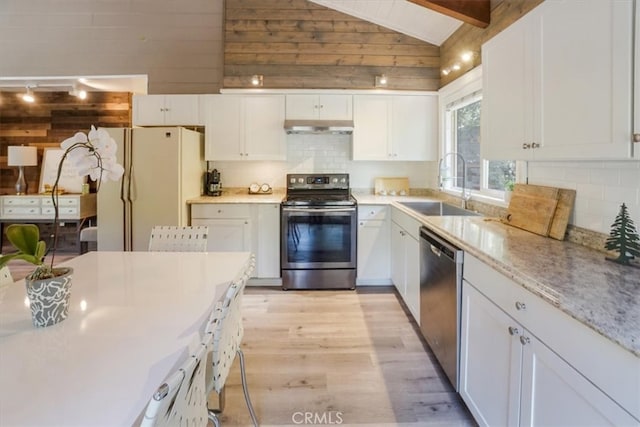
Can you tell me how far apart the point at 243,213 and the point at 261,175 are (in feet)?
2.54

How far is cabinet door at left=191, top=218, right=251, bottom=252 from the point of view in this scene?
381 centimetres

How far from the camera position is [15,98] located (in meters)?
5.73

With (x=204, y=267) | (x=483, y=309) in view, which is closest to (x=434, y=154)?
(x=483, y=309)

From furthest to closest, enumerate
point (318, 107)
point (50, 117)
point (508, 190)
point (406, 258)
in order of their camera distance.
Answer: point (50, 117) < point (318, 107) < point (406, 258) < point (508, 190)

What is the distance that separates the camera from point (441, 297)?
2.16m

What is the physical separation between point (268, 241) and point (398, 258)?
1.35 metres

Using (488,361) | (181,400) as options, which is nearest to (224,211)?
(488,361)

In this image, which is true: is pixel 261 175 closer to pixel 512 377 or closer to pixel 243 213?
pixel 243 213

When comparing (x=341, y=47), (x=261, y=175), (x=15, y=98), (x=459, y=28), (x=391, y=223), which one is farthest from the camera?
(x=15, y=98)

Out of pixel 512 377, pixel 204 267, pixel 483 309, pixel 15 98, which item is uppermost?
pixel 15 98

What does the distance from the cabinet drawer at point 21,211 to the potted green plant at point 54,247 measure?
5.11 metres

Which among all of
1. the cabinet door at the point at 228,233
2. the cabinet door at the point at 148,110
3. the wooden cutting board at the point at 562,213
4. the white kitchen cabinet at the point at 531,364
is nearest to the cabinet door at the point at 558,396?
the white kitchen cabinet at the point at 531,364

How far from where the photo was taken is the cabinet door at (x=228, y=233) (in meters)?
3.81

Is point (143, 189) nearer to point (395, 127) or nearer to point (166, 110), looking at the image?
point (166, 110)
